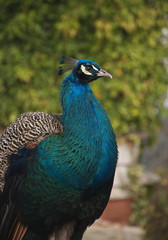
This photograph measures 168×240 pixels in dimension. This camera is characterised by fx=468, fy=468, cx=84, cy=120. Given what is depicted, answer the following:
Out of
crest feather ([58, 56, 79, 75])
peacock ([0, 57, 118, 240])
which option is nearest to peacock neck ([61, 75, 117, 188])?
peacock ([0, 57, 118, 240])

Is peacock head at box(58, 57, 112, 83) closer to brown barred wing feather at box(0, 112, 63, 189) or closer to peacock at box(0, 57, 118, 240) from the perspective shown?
peacock at box(0, 57, 118, 240)

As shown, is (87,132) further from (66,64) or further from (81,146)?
(66,64)

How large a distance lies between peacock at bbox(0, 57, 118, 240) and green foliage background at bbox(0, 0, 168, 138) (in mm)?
2403

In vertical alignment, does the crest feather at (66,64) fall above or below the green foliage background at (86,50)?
below

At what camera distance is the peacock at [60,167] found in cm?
279

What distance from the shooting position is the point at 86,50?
18.6ft

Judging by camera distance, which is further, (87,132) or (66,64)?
(66,64)

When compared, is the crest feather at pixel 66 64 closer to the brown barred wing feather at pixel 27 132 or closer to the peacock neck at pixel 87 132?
the peacock neck at pixel 87 132

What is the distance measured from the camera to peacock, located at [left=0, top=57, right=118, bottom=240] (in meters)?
2.79

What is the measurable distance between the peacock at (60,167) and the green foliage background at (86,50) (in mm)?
2403

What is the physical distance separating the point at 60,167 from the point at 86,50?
3.11 metres

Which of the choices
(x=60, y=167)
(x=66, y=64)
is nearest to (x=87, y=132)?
(x=60, y=167)

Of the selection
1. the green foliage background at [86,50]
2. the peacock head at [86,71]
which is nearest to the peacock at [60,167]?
the peacock head at [86,71]

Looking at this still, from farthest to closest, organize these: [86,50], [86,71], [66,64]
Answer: [86,50]
[66,64]
[86,71]
